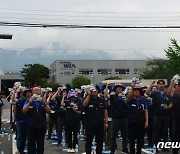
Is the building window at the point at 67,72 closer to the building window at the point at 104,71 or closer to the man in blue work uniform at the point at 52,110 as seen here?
the building window at the point at 104,71

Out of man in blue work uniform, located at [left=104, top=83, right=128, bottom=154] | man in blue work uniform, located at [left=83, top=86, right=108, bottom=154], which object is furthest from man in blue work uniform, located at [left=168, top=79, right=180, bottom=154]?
man in blue work uniform, located at [left=83, top=86, right=108, bottom=154]

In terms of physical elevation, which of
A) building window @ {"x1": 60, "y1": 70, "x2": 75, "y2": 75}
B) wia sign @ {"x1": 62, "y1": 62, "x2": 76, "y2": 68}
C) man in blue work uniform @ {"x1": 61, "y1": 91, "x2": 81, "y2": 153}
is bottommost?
man in blue work uniform @ {"x1": 61, "y1": 91, "x2": 81, "y2": 153}

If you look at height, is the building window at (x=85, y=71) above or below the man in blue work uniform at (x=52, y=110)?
above

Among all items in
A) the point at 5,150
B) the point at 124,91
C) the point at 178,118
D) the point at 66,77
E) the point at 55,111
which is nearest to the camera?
the point at 178,118

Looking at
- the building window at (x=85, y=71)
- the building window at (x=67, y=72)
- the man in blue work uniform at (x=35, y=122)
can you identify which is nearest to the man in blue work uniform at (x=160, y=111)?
the man in blue work uniform at (x=35, y=122)

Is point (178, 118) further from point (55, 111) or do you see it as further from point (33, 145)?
point (55, 111)

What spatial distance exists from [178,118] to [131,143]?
1.42 metres

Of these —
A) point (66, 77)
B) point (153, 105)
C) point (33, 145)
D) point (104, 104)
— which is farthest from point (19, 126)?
point (66, 77)

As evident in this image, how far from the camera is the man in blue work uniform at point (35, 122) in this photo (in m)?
9.48

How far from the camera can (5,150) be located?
12695 mm

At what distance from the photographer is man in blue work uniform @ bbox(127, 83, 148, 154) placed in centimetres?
993

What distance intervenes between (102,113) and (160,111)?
245cm

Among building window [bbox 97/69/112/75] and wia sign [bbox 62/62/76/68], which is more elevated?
wia sign [bbox 62/62/76/68]

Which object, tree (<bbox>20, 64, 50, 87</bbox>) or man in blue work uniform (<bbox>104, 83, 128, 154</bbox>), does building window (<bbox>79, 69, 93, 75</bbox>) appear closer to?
tree (<bbox>20, 64, 50, 87</bbox>)
